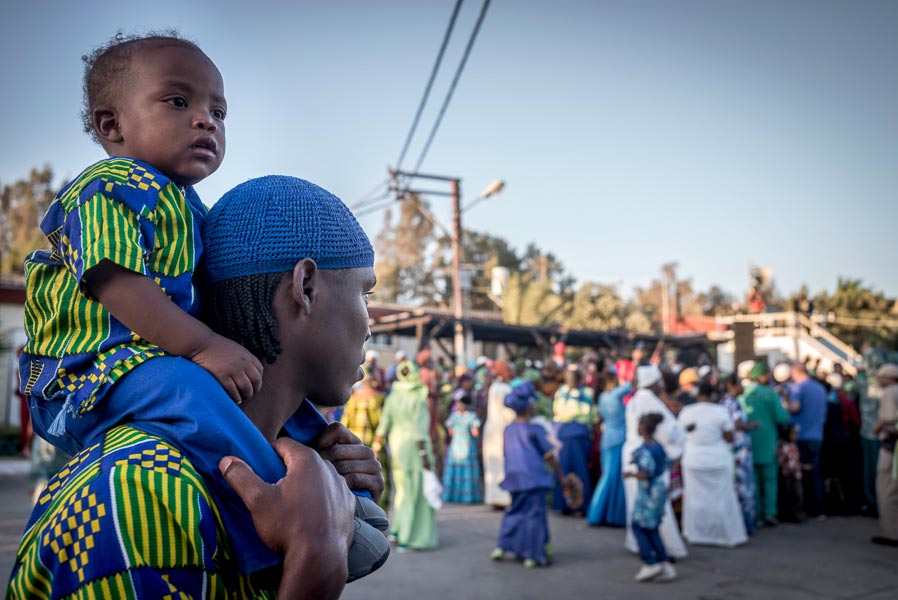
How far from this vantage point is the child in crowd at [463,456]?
11.5 metres

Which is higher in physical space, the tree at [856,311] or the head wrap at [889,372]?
the tree at [856,311]

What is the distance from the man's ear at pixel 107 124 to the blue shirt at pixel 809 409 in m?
11.1

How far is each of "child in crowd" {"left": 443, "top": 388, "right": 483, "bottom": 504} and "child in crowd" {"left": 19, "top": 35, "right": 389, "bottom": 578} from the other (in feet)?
33.3

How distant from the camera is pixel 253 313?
4.36 feet

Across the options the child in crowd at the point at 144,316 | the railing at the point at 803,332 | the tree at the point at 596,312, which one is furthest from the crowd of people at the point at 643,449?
the railing at the point at 803,332

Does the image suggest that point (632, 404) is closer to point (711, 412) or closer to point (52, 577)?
point (711, 412)

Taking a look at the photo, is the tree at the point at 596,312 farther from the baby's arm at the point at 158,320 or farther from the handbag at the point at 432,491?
the baby's arm at the point at 158,320

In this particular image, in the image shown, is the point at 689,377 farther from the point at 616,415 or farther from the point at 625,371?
the point at 616,415

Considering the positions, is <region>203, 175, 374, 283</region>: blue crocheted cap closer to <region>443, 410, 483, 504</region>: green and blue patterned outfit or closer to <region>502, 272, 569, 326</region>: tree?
<region>443, 410, 483, 504</region>: green and blue patterned outfit

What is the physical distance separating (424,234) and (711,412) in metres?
36.6

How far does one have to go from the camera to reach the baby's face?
1.44 m

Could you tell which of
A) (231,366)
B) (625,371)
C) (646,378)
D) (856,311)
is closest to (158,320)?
(231,366)

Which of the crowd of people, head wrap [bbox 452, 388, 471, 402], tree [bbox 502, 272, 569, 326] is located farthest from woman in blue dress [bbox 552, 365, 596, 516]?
tree [bbox 502, 272, 569, 326]

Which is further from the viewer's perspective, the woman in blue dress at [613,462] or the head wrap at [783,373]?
the head wrap at [783,373]
